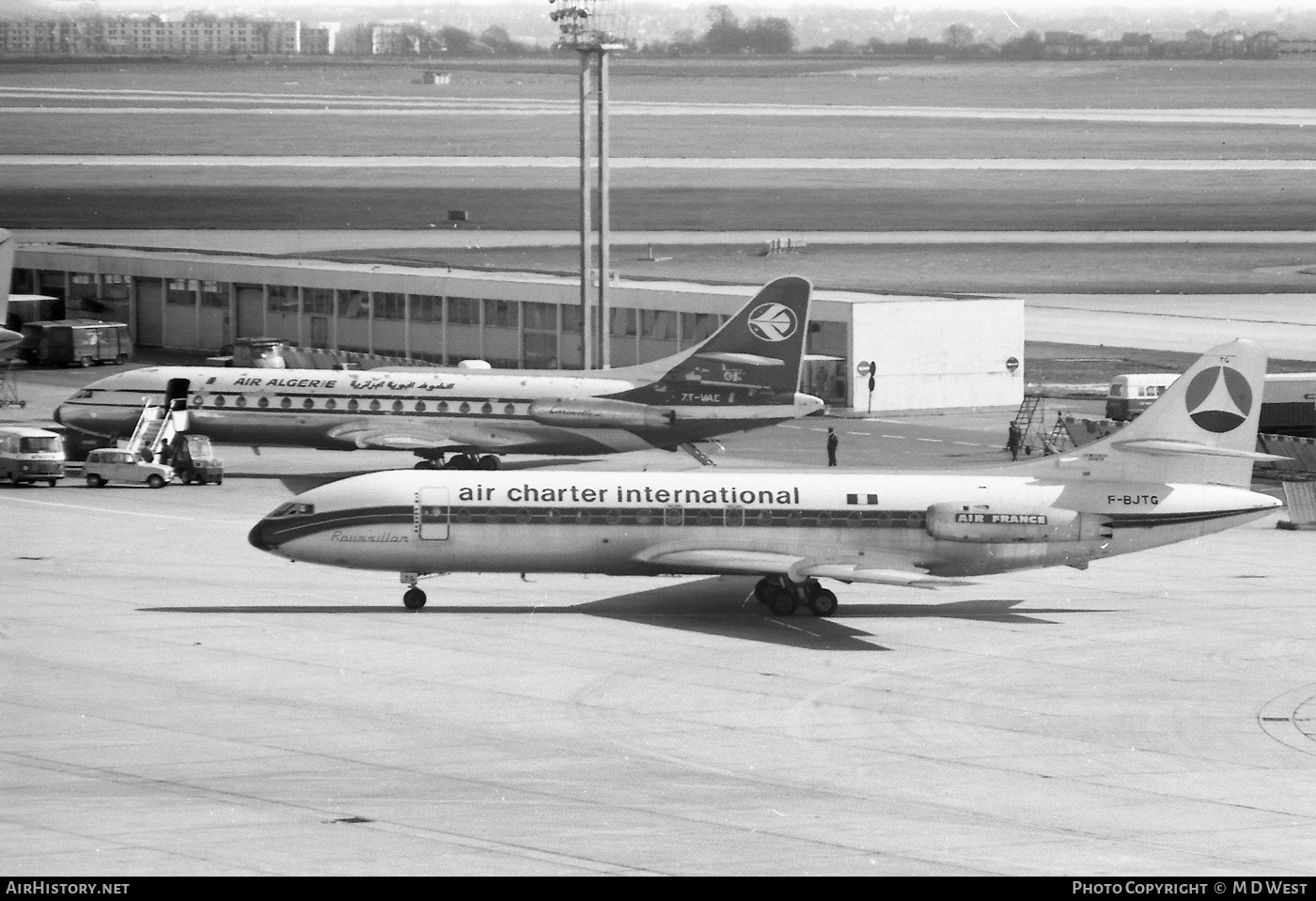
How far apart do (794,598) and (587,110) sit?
41.7 m

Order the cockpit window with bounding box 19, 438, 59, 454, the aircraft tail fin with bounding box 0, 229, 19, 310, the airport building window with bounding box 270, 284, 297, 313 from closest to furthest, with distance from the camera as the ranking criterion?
1. the aircraft tail fin with bounding box 0, 229, 19, 310
2. the cockpit window with bounding box 19, 438, 59, 454
3. the airport building window with bounding box 270, 284, 297, 313

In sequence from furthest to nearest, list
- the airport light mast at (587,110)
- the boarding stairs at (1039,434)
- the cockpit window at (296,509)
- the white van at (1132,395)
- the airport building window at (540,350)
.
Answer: the airport building window at (540,350)
the white van at (1132,395)
the airport light mast at (587,110)
the boarding stairs at (1039,434)
the cockpit window at (296,509)

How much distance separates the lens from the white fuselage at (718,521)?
48.6m

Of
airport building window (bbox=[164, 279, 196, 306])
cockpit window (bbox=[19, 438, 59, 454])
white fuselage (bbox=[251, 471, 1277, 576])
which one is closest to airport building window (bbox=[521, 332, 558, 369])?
airport building window (bbox=[164, 279, 196, 306])

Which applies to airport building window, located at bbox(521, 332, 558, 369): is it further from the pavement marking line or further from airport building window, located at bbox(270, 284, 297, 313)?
the pavement marking line

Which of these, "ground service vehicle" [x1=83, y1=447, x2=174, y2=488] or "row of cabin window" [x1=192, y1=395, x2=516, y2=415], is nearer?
"ground service vehicle" [x1=83, y1=447, x2=174, y2=488]

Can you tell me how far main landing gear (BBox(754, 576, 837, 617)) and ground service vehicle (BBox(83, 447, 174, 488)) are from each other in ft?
99.5

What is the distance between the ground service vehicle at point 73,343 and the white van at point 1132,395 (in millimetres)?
54770

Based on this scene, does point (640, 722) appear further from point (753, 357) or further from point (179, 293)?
point (179, 293)

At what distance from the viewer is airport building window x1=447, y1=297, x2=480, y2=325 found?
102812 mm

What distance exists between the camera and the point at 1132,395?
87.9 metres

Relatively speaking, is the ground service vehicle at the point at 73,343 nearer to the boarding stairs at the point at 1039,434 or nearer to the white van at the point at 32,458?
the white van at the point at 32,458

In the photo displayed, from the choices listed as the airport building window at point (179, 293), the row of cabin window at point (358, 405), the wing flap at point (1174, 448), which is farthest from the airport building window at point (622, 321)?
the wing flap at point (1174, 448)

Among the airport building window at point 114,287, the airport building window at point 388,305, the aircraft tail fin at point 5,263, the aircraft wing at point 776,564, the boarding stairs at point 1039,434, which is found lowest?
the boarding stairs at point 1039,434
